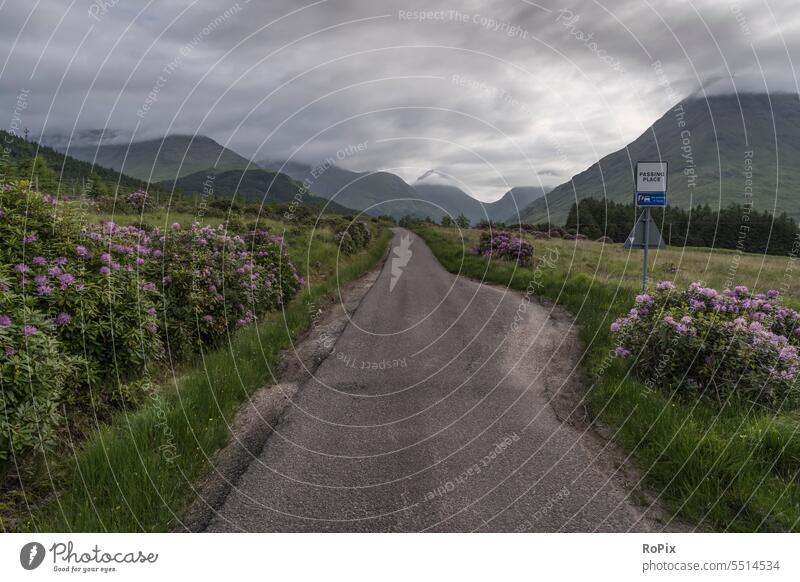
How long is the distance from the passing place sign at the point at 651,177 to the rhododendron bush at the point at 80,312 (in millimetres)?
9078

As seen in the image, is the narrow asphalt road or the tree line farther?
the tree line

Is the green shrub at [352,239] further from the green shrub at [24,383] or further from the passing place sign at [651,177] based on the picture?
the green shrub at [24,383]

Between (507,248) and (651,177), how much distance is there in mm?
13253

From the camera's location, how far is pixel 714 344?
6.19 m

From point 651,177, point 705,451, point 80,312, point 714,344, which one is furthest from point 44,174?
point 705,451

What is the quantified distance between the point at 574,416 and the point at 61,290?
6.85 m

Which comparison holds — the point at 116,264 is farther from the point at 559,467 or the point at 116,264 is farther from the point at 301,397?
the point at 559,467

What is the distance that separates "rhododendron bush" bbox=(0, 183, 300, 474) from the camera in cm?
422

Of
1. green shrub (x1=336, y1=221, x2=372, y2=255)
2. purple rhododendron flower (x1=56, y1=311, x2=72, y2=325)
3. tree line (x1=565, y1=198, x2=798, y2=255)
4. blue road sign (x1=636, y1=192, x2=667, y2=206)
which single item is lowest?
purple rhododendron flower (x1=56, y1=311, x2=72, y2=325)

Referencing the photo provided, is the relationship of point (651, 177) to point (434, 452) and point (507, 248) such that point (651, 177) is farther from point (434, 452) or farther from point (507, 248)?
point (507, 248)

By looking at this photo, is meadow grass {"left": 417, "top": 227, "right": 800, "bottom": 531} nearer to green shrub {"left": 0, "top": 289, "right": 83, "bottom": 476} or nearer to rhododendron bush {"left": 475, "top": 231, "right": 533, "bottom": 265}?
green shrub {"left": 0, "top": 289, "right": 83, "bottom": 476}

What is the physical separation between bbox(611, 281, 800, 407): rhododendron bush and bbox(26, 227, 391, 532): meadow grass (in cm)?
601

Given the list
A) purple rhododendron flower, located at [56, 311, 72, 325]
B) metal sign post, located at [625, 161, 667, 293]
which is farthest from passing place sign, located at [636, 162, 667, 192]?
purple rhododendron flower, located at [56, 311, 72, 325]

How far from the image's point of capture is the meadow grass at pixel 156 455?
396 centimetres
